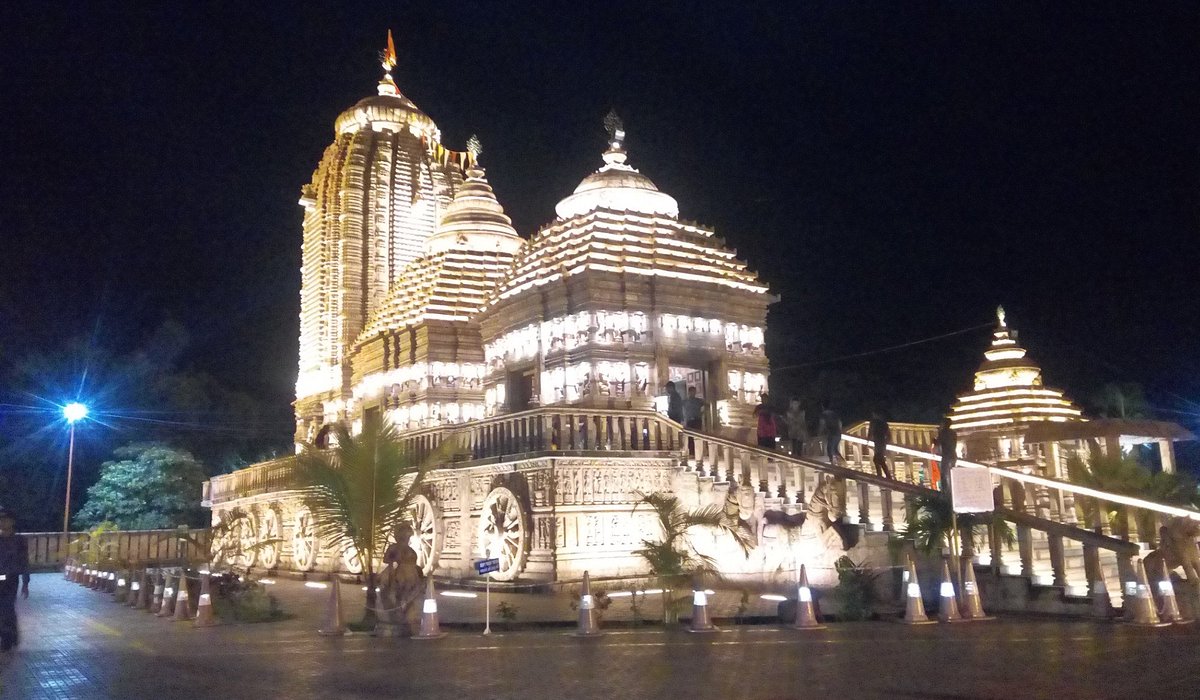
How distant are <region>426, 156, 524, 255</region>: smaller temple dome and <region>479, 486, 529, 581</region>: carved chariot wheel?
18836mm

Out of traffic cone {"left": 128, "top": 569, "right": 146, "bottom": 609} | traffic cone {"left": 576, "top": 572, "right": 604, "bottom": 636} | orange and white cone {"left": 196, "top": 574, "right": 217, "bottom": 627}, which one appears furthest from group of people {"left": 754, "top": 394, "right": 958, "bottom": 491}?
traffic cone {"left": 128, "top": 569, "right": 146, "bottom": 609}

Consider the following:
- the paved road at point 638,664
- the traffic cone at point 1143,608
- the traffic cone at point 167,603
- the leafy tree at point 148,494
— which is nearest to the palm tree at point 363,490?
the paved road at point 638,664

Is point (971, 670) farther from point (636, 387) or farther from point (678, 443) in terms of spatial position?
point (636, 387)

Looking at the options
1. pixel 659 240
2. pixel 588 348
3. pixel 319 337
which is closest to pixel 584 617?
pixel 588 348

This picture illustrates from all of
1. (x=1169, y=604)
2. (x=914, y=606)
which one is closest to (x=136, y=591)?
(x=914, y=606)

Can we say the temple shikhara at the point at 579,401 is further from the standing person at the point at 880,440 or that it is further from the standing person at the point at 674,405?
the standing person at the point at 674,405

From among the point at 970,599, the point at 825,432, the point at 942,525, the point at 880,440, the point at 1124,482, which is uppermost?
the point at 825,432

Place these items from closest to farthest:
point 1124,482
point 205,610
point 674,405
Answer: point 205,610 → point 1124,482 → point 674,405

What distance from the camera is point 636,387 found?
83.4ft

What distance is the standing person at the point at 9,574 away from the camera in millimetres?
12320

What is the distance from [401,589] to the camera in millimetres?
12625

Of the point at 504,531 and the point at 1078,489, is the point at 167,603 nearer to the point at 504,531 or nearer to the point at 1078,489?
the point at 504,531

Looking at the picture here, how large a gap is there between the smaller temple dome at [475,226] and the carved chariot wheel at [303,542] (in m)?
12.9

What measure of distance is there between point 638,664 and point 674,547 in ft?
17.2
